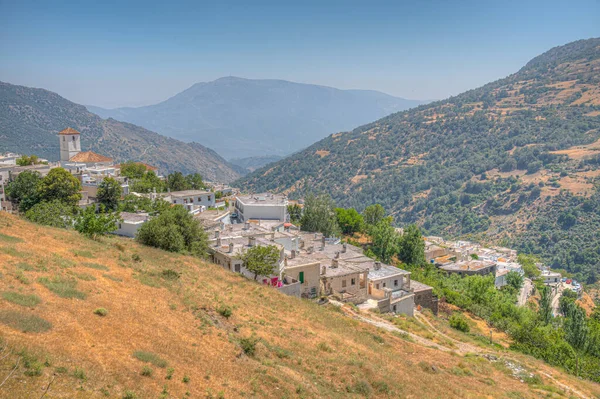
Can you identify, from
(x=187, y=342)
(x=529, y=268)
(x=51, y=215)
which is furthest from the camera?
(x=529, y=268)

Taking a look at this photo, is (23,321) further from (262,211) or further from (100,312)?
(262,211)

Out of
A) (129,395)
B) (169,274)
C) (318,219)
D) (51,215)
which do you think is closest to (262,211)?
(318,219)

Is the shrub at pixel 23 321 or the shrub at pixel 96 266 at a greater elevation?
the shrub at pixel 23 321

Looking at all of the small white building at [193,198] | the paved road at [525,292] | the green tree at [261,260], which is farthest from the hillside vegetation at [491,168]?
the green tree at [261,260]

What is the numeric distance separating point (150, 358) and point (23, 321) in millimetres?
3427

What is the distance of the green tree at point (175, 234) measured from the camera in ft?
96.1

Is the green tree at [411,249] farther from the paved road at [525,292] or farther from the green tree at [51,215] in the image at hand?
the green tree at [51,215]

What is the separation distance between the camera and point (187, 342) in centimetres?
1520

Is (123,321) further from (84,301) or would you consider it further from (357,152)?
(357,152)

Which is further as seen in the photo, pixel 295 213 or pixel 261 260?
pixel 295 213

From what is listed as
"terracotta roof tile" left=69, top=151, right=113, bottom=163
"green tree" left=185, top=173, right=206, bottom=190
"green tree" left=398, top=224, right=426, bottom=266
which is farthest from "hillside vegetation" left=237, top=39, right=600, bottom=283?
"terracotta roof tile" left=69, top=151, right=113, bottom=163

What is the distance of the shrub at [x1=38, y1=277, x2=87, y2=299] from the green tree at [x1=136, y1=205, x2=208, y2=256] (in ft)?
40.5

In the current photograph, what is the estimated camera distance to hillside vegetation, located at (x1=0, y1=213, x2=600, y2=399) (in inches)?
459

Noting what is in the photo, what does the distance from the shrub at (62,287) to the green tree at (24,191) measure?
29504 mm
